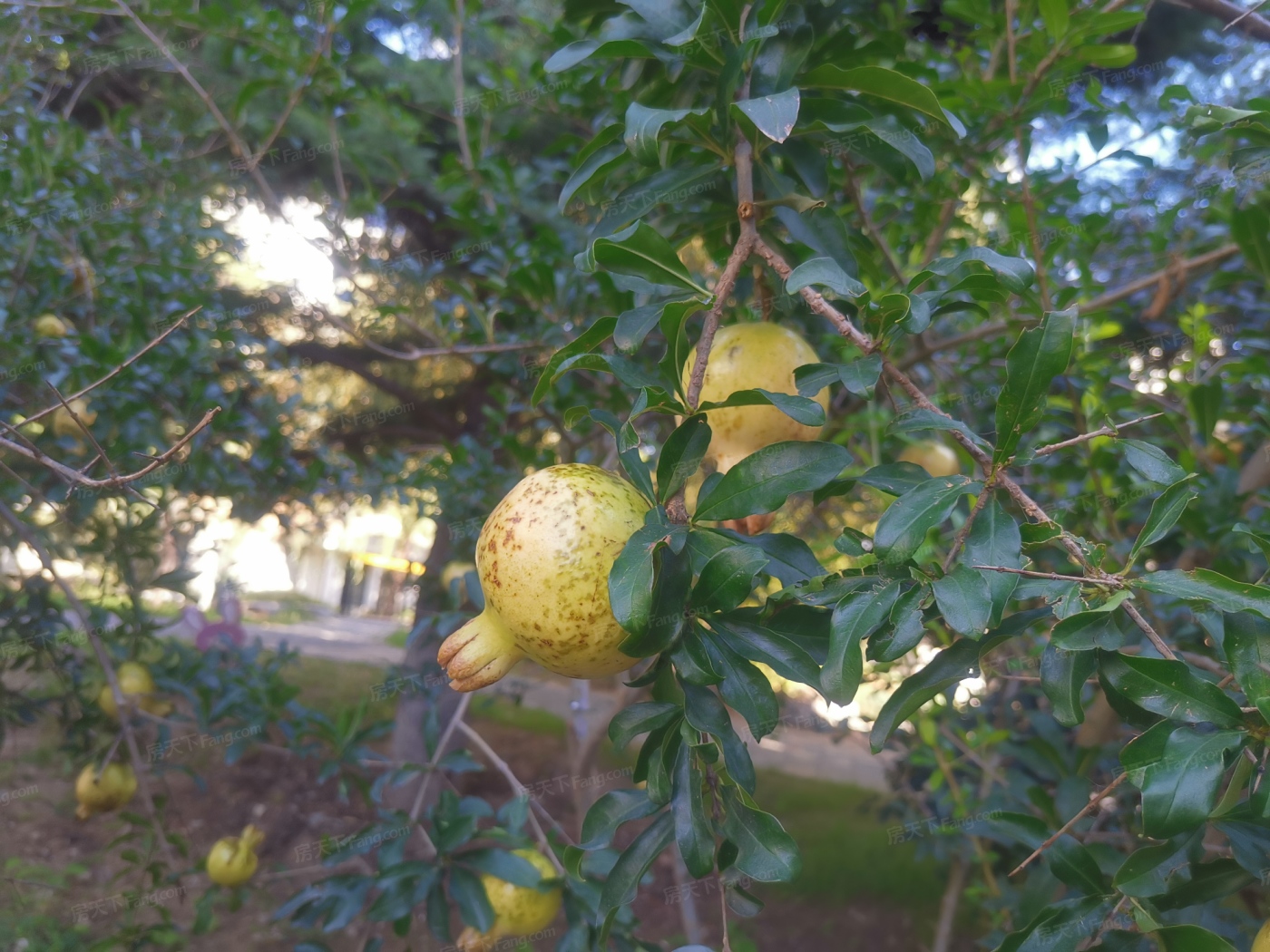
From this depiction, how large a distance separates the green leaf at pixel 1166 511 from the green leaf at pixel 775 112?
1.56ft

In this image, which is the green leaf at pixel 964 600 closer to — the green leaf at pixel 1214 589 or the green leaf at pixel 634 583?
the green leaf at pixel 1214 589

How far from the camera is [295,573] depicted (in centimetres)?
1269

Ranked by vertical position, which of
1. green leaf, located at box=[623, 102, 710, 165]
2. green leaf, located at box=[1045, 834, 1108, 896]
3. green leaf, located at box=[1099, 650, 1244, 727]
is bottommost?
green leaf, located at box=[1045, 834, 1108, 896]

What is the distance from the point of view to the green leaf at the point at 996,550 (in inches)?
24.4

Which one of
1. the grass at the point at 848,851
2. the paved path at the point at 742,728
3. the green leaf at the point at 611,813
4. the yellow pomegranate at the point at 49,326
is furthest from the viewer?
the paved path at the point at 742,728

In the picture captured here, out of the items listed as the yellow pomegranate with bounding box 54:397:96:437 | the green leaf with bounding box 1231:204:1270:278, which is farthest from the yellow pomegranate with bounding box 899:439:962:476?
the yellow pomegranate with bounding box 54:397:96:437

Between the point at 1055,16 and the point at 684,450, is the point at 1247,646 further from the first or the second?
the point at 1055,16

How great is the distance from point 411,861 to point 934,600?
3.99 feet

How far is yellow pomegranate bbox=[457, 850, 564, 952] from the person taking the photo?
1.47 meters

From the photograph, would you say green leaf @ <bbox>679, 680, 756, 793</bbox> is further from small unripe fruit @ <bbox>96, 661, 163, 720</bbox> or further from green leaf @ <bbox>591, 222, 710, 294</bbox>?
small unripe fruit @ <bbox>96, 661, 163, 720</bbox>

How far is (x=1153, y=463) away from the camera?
708mm

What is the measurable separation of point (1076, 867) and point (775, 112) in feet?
2.70

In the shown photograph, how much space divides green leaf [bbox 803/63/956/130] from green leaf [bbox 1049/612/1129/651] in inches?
20.7

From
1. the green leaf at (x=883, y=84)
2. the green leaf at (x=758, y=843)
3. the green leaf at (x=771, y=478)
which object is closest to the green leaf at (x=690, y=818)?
the green leaf at (x=758, y=843)
